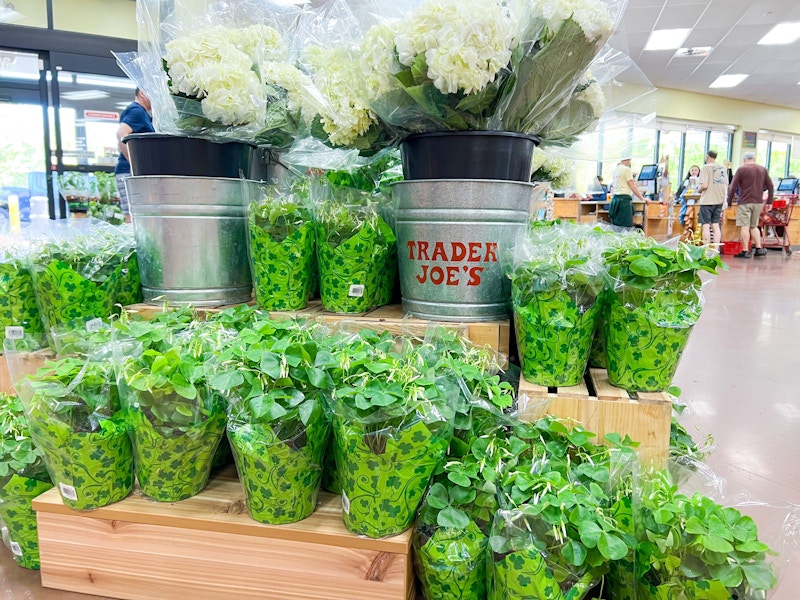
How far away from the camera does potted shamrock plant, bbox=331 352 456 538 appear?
90 centimetres

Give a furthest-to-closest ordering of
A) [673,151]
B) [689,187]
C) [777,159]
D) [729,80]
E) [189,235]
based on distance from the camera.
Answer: [777,159]
[673,151]
[689,187]
[729,80]
[189,235]

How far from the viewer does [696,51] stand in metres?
9.05

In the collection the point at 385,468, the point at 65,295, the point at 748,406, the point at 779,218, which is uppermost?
the point at 779,218

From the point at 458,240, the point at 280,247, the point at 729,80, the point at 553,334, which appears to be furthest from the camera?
the point at 729,80

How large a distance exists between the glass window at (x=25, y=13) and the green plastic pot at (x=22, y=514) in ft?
18.1

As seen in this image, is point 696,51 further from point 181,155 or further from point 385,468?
point 385,468

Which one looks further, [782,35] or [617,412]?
[782,35]

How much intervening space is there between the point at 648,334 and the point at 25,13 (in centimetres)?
635

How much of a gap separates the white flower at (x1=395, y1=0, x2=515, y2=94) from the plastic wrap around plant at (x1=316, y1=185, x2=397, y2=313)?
0.39 m

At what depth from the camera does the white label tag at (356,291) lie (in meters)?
1.41

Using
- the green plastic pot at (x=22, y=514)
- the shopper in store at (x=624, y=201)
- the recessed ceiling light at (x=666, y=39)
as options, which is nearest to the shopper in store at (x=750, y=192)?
the recessed ceiling light at (x=666, y=39)

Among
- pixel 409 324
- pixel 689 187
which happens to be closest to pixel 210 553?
pixel 409 324

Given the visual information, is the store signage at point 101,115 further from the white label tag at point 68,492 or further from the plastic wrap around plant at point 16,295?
the white label tag at point 68,492

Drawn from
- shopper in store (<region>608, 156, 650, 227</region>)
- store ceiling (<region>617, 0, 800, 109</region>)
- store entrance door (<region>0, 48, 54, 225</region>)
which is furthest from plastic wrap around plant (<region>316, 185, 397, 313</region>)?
shopper in store (<region>608, 156, 650, 227</region>)
